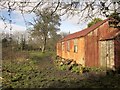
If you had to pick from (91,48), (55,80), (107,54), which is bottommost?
(55,80)

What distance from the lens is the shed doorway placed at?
70.2 ft

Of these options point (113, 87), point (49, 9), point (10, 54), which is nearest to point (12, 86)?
point (113, 87)

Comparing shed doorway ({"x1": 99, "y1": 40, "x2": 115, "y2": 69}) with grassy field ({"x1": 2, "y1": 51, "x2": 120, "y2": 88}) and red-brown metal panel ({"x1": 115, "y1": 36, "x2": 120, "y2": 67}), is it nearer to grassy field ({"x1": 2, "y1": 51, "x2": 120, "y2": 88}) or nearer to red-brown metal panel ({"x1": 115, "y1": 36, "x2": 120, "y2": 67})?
red-brown metal panel ({"x1": 115, "y1": 36, "x2": 120, "y2": 67})

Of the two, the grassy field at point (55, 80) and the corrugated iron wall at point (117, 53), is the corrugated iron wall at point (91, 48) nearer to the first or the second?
the corrugated iron wall at point (117, 53)

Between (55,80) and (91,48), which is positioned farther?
(91,48)

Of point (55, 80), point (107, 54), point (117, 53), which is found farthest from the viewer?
point (107, 54)

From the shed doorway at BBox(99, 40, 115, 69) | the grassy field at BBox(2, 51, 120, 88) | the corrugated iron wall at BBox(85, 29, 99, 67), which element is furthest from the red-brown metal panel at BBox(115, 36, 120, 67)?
the corrugated iron wall at BBox(85, 29, 99, 67)

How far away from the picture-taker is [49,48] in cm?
6712

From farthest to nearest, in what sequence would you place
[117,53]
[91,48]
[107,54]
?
[91,48] → [107,54] → [117,53]

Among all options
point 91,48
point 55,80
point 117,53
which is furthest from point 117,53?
point 55,80

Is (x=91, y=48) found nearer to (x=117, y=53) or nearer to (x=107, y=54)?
(x=107, y=54)

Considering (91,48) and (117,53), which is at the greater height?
(91,48)

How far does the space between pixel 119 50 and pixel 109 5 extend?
13.4 metres

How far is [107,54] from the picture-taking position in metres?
22.4
